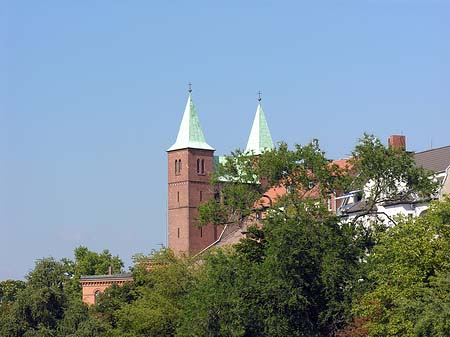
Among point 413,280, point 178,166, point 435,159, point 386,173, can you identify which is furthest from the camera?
point 178,166

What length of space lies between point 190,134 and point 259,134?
26.5 ft

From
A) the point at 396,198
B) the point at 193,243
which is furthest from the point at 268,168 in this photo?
the point at 193,243

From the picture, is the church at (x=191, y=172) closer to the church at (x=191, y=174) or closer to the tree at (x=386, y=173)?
the church at (x=191, y=174)

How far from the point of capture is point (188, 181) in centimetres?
14950

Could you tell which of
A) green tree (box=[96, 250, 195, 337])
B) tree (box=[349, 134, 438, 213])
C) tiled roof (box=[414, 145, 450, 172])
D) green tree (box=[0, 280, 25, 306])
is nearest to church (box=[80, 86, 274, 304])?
green tree (box=[0, 280, 25, 306])

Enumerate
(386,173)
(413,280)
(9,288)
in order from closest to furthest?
(413,280) → (386,173) → (9,288)

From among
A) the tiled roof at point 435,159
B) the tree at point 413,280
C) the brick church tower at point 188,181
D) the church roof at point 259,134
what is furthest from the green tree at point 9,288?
the tree at point 413,280

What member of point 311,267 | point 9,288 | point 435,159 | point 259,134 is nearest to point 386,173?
point 311,267

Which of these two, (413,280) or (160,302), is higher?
(160,302)

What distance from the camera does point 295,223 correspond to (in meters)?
57.6

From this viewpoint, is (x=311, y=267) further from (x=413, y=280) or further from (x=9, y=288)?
(x=9, y=288)

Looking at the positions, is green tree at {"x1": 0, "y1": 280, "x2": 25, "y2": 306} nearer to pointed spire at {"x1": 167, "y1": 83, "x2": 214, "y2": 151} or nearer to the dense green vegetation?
pointed spire at {"x1": 167, "y1": 83, "x2": 214, "y2": 151}

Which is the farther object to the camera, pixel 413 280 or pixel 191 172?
pixel 191 172

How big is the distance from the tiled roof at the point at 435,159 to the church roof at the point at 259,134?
7046cm
